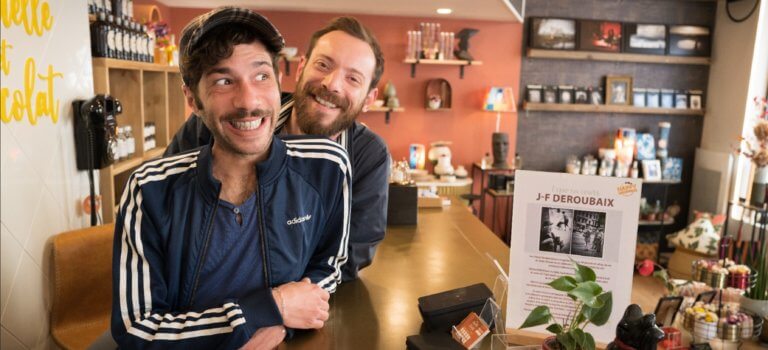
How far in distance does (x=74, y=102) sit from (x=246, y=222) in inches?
55.6

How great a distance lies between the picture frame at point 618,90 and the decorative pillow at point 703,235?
1.42 metres

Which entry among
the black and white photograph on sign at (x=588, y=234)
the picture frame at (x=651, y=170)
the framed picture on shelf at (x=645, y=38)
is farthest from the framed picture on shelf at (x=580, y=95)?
the black and white photograph on sign at (x=588, y=234)

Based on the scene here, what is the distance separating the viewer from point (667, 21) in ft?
19.3

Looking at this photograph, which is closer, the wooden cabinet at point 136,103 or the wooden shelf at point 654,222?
the wooden cabinet at point 136,103

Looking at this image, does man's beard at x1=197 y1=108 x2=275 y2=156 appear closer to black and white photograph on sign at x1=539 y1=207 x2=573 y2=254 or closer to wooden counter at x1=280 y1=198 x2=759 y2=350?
wooden counter at x1=280 y1=198 x2=759 y2=350

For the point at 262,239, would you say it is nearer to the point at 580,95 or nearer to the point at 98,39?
the point at 98,39

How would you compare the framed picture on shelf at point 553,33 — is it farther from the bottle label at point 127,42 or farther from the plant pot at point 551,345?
the plant pot at point 551,345

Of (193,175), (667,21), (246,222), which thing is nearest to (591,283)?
(246,222)

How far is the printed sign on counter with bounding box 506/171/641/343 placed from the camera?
44.2 inches

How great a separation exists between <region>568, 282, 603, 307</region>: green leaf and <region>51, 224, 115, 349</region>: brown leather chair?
179 cm

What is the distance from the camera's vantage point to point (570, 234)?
3.78 feet

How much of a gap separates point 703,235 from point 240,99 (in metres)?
5.25

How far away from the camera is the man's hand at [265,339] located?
1180mm

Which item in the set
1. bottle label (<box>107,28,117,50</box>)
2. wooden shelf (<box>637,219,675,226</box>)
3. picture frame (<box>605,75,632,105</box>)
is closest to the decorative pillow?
wooden shelf (<box>637,219,675,226</box>)
